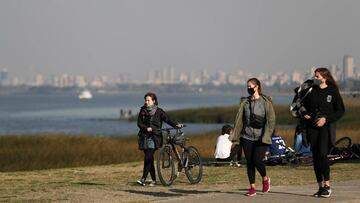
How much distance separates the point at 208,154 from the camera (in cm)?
2578

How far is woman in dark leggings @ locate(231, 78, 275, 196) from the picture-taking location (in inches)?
457

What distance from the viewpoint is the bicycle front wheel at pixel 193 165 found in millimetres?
14719

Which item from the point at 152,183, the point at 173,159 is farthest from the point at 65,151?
the point at 173,159

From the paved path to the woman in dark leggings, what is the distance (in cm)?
52

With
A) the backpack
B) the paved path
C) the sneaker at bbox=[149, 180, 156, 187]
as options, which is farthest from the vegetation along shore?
the paved path

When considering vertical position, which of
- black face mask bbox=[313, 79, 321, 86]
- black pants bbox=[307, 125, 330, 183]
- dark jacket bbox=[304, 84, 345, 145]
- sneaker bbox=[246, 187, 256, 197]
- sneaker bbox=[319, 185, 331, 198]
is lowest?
sneaker bbox=[246, 187, 256, 197]

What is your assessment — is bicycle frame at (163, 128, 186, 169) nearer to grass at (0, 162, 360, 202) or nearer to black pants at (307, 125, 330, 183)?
grass at (0, 162, 360, 202)

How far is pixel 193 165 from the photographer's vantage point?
14773mm

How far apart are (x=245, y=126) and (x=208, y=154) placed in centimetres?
1412

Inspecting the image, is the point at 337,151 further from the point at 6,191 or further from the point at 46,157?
the point at 46,157

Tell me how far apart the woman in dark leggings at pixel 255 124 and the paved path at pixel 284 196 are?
0.52 m

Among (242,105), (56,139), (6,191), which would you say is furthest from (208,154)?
(242,105)

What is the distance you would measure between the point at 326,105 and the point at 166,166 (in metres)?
4.02

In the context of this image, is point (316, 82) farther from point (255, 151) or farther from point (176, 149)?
point (176, 149)
